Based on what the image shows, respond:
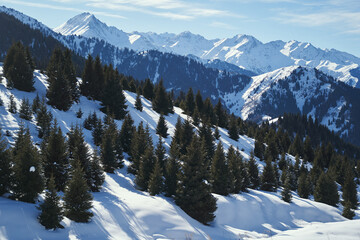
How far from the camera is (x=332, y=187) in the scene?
144ft

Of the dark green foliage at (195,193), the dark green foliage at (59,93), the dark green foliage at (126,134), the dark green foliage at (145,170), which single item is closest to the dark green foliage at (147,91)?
the dark green foliage at (59,93)

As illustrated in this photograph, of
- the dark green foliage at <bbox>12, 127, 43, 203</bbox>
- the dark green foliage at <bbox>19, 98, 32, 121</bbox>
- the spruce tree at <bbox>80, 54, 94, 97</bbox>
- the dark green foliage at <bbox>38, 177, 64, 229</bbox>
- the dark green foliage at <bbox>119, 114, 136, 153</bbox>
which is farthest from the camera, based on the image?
the spruce tree at <bbox>80, 54, 94, 97</bbox>

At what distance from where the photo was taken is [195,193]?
79.2 ft

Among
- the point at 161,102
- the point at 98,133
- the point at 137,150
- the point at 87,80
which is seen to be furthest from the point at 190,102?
the point at 137,150

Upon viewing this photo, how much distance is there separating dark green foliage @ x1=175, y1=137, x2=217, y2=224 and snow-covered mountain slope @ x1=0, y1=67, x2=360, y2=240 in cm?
114

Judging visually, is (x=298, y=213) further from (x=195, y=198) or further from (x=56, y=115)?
(x=56, y=115)

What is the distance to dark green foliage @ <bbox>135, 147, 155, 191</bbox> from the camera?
2888 cm

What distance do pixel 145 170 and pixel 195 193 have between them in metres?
7.31

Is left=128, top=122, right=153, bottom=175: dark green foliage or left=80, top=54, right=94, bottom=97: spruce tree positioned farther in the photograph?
left=80, top=54, right=94, bottom=97: spruce tree

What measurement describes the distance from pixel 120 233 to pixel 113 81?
38522 millimetres

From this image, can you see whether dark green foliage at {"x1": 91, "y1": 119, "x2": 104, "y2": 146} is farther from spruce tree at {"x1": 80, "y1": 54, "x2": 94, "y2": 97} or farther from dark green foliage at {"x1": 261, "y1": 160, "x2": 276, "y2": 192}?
dark green foliage at {"x1": 261, "y1": 160, "x2": 276, "y2": 192}

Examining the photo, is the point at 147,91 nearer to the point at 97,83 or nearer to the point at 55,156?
the point at 97,83

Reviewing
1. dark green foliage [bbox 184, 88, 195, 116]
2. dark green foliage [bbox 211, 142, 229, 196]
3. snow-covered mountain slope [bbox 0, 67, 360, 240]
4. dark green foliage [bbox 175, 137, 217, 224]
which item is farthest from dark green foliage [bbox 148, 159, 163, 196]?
dark green foliage [bbox 184, 88, 195, 116]

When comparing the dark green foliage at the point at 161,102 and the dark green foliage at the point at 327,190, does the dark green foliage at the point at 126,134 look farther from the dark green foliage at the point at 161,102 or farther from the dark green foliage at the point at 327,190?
the dark green foliage at the point at 327,190
